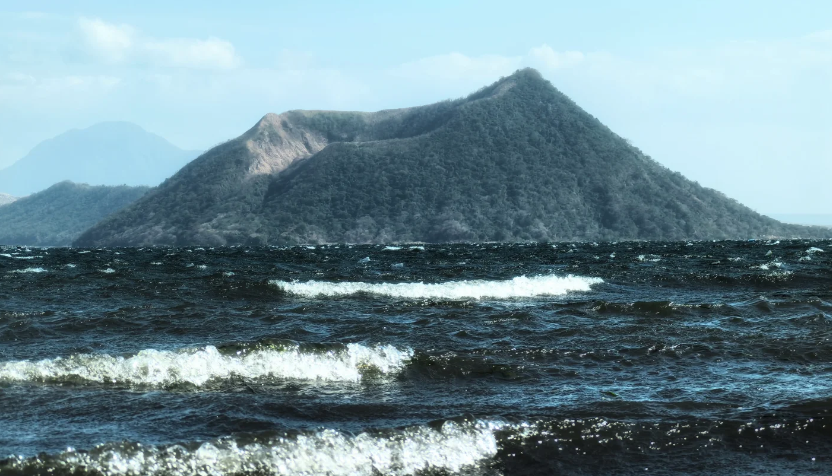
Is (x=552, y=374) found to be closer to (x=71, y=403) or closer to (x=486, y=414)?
(x=486, y=414)

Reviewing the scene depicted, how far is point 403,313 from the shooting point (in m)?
18.8

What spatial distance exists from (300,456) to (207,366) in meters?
4.63

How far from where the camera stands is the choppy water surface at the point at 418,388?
7379mm

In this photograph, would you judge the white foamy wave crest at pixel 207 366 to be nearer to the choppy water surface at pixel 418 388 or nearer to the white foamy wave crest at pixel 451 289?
the choppy water surface at pixel 418 388

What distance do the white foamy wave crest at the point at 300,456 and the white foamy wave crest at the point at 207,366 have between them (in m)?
3.52

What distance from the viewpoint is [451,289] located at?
25.8 meters

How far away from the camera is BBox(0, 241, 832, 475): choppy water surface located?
7.38 metres

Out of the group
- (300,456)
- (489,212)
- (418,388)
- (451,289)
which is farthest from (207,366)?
(489,212)

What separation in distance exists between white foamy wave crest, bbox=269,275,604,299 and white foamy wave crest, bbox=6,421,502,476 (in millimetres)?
15959

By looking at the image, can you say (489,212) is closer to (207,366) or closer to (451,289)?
(451,289)

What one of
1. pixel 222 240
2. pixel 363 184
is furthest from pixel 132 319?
pixel 363 184

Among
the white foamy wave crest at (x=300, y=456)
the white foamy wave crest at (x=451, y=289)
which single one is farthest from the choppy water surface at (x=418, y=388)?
the white foamy wave crest at (x=451, y=289)

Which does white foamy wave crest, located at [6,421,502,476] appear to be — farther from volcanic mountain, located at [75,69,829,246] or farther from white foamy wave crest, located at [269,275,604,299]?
volcanic mountain, located at [75,69,829,246]

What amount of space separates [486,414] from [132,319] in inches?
453
